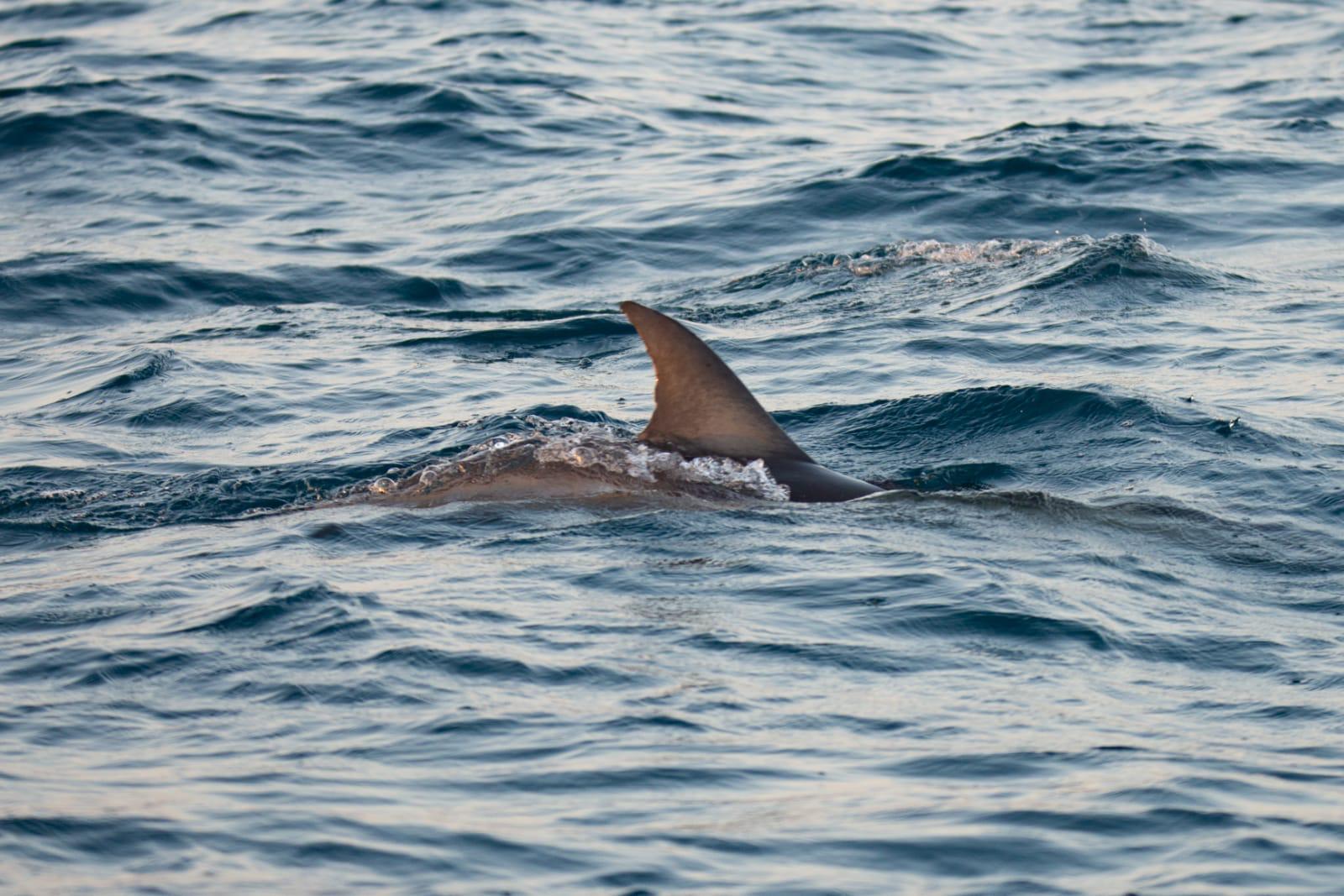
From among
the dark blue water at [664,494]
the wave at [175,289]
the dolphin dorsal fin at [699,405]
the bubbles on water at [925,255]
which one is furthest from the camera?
the bubbles on water at [925,255]

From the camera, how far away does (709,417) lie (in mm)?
8133

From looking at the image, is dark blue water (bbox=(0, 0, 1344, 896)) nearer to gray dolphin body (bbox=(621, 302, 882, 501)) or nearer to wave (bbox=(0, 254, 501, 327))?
wave (bbox=(0, 254, 501, 327))

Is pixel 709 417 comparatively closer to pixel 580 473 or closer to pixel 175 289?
pixel 580 473

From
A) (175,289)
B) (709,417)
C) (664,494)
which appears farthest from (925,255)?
(664,494)

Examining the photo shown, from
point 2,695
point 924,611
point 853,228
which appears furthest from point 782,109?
point 2,695

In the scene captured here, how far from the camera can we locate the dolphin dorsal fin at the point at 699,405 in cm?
797

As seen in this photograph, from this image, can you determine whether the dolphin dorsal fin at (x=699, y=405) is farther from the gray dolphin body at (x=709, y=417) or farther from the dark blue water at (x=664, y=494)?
the dark blue water at (x=664, y=494)

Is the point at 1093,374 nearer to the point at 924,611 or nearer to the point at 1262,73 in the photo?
the point at 924,611

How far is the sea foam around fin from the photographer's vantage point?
816cm

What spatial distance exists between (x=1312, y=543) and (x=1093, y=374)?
9.78ft

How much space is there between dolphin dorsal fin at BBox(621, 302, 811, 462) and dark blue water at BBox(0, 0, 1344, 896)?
278mm

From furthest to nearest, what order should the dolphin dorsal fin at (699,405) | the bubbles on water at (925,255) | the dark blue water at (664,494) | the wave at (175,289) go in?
1. the bubbles on water at (925,255)
2. the wave at (175,289)
3. the dolphin dorsal fin at (699,405)
4. the dark blue water at (664,494)

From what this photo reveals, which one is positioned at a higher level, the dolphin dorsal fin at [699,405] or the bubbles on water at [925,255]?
the dolphin dorsal fin at [699,405]

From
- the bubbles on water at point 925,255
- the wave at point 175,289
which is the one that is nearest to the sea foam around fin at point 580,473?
the wave at point 175,289
